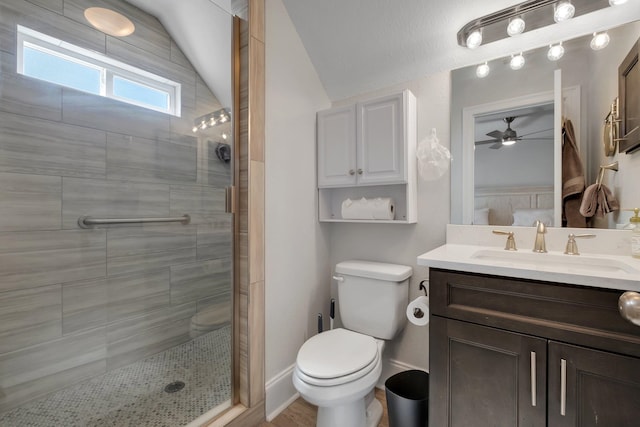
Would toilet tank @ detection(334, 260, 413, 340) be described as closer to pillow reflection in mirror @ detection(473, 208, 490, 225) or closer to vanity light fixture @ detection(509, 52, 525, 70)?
pillow reflection in mirror @ detection(473, 208, 490, 225)

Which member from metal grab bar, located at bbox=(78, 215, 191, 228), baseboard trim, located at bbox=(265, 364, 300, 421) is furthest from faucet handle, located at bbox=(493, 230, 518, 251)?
metal grab bar, located at bbox=(78, 215, 191, 228)

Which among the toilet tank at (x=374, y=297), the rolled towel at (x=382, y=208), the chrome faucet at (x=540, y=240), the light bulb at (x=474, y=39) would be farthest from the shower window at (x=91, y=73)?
the chrome faucet at (x=540, y=240)

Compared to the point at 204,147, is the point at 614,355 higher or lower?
lower

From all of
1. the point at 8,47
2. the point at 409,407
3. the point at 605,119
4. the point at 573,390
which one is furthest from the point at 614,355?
the point at 8,47

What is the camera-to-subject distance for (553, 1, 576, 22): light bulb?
1229 mm

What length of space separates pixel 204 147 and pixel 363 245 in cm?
114

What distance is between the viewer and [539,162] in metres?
1.38

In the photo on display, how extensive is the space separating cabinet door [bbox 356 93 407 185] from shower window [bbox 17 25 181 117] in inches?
43.4

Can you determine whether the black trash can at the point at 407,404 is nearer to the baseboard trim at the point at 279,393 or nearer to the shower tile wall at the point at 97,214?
the baseboard trim at the point at 279,393

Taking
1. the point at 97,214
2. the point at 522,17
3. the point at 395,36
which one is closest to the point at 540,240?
the point at 522,17

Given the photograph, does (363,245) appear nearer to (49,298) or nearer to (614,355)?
(614,355)

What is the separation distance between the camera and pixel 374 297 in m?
1.59

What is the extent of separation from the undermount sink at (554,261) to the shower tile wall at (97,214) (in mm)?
1259

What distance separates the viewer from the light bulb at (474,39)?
142cm
